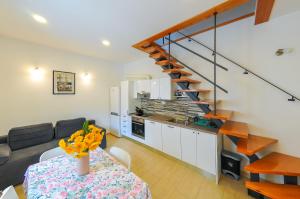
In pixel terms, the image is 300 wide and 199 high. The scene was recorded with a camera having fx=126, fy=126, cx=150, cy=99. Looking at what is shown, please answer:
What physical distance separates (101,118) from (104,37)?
2817 mm

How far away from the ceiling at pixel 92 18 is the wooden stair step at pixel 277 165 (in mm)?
2251

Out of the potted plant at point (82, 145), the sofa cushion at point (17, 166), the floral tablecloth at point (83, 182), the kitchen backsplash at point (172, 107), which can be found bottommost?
the sofa cushion at point (17, 166)

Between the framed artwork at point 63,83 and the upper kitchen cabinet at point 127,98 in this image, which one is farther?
the upper kitchen cabinet at point 127,98

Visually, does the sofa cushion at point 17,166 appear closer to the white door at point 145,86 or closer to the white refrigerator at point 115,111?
the white refrigerator at point 115,111

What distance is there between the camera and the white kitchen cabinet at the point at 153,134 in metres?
3.09

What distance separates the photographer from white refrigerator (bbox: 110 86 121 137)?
4.38m

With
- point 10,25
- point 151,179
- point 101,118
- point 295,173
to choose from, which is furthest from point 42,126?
point 295,173

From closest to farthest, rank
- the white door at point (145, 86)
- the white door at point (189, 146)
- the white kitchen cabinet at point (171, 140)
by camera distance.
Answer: the white door at point (189, 146)
the white kitchen cabinet at point (171, 140)
the white door at point (145, 86)

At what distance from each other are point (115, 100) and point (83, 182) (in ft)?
11.4

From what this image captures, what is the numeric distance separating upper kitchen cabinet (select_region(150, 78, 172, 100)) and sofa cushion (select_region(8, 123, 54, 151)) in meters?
2.70

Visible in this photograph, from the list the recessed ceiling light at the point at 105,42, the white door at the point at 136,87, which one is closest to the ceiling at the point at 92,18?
the recessed ceiling light at the point at 105,42

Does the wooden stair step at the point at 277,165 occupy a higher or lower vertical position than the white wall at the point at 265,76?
lower

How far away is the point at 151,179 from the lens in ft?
7.52

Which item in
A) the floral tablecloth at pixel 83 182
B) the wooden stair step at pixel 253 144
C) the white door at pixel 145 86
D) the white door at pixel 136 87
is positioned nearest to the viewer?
the floral tablecloth at pixel 83 182
